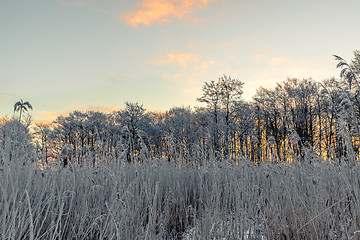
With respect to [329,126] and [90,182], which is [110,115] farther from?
[90,182]

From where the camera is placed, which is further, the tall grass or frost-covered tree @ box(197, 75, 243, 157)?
frost-covered tree @ box(197, 75, 243, 157)

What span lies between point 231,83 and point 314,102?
30.1 feet

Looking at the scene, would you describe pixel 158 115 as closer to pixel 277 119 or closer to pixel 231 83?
pixel 231 83

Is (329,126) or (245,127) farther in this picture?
(245,127)

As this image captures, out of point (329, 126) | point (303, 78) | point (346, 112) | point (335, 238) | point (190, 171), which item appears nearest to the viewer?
point (335, 238)

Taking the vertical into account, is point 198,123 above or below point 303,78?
below

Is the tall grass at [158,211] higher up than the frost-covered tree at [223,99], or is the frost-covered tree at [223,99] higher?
the frost-covered tree at [223,99]

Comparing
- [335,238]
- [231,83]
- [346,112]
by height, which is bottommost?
[335,238]

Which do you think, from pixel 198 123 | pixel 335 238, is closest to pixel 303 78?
pixel 198 123

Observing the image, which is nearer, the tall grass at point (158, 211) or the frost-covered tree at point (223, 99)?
the tall grass at point (158, 211)

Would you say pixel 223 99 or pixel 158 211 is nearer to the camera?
pixel 158 211

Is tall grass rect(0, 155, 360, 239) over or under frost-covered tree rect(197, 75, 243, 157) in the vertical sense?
under

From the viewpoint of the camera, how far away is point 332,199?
374 centimetres

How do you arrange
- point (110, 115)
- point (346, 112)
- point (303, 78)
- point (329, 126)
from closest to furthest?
1. point (346, 112)
2. point (329, 126)
3. point (303, 78)
4. point (110, 115)
